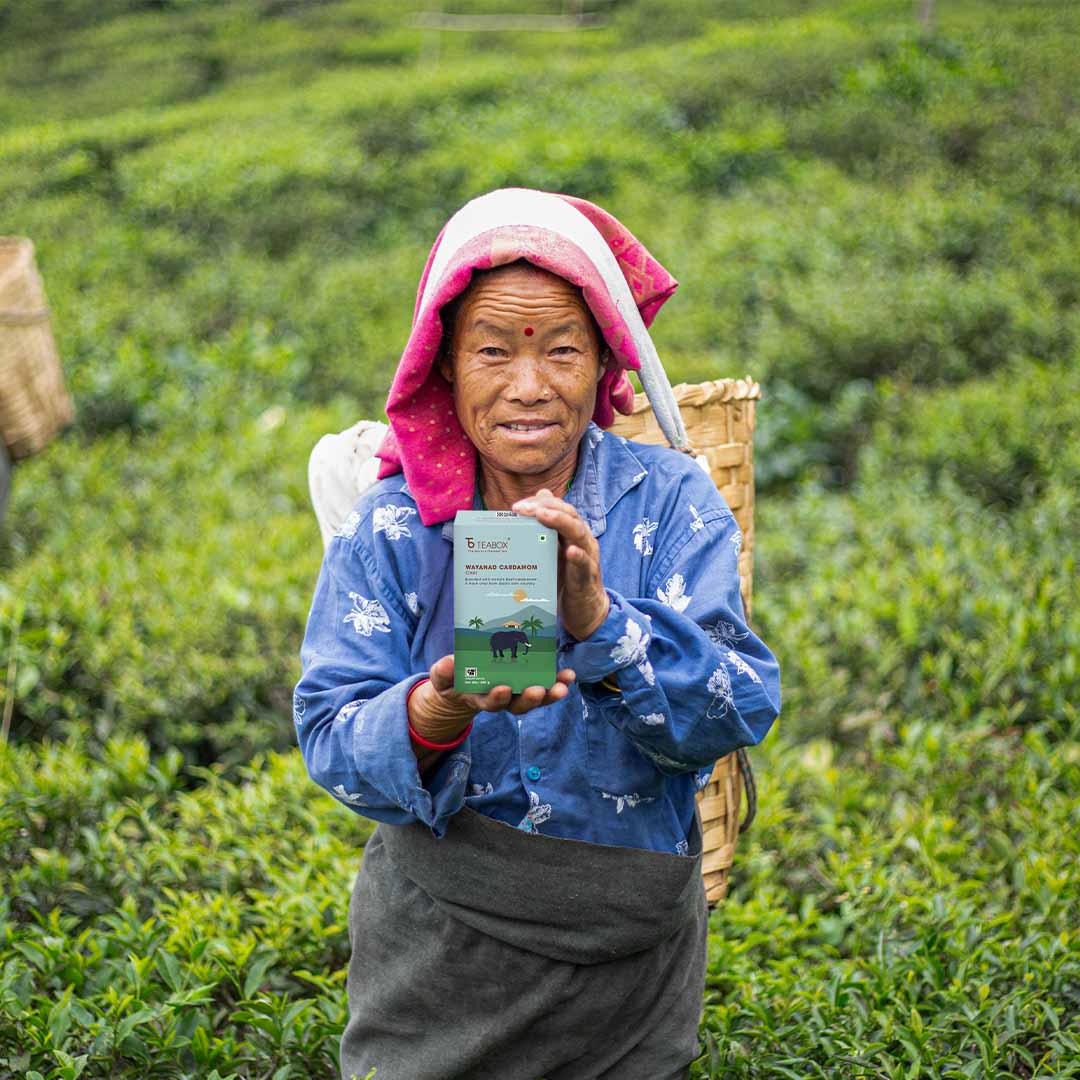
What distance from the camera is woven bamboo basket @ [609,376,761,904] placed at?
2.25m

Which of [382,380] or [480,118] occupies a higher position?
[480,118]

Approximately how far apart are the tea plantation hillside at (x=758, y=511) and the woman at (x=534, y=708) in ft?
1.77

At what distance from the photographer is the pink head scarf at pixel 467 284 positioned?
1720mm

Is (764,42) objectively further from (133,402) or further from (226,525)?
(226,525)

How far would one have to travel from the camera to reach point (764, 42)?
1138 cm

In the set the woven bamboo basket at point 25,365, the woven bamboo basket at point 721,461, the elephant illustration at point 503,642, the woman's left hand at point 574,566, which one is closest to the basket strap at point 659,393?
the woven bamboo basket at point 721,461

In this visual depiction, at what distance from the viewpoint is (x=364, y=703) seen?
168 centimetres

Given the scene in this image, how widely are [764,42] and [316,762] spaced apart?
10.9m

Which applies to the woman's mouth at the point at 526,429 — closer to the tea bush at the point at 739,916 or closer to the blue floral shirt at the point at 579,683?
the blue floral shirt at the point at 579,683

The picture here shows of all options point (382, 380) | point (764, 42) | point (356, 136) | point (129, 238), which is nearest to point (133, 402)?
point (382, 380)

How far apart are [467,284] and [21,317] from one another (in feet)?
11.7

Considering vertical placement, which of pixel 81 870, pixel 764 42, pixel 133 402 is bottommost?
pixel 81 870

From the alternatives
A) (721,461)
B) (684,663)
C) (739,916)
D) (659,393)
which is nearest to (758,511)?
(739,916)

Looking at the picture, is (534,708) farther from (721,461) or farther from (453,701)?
(721,461)
